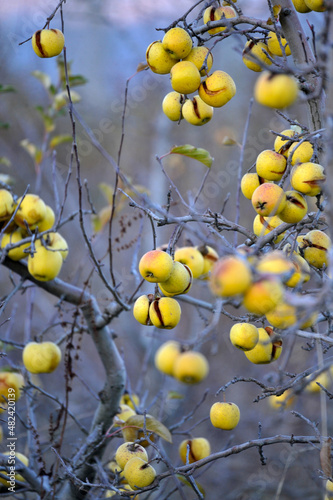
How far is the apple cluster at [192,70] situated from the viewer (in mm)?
1143

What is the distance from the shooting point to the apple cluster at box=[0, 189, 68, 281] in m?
1.63

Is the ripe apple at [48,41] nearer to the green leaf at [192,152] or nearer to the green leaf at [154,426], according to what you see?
the green leaf at [192,152]

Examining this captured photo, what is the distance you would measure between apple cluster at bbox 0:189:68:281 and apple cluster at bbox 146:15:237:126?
70 cm

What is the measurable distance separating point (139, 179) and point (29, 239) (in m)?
3.34

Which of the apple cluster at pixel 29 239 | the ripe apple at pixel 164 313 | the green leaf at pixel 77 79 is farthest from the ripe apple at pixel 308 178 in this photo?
the green leaf at pixel 77 79

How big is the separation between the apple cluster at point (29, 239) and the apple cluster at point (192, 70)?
702mm

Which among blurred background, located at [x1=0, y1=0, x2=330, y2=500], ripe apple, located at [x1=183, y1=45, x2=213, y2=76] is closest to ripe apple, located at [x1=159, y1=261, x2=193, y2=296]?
ripe apple, located at [x1=183, y1=45, x2=213, y2=76]

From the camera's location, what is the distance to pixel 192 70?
1.14 metres

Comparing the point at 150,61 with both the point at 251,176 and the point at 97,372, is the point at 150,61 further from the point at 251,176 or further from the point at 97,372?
the point at 97,372

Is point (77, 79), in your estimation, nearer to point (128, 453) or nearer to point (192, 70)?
point (192, 70)

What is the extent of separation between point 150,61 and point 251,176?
42 centimetres

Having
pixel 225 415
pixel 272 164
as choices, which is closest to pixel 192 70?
pixel 272 164

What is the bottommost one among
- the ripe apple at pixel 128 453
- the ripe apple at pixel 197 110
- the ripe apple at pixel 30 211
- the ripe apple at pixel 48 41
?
→ the ripe apple at pixel 128 453

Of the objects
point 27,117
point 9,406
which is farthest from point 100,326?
point 27,117
